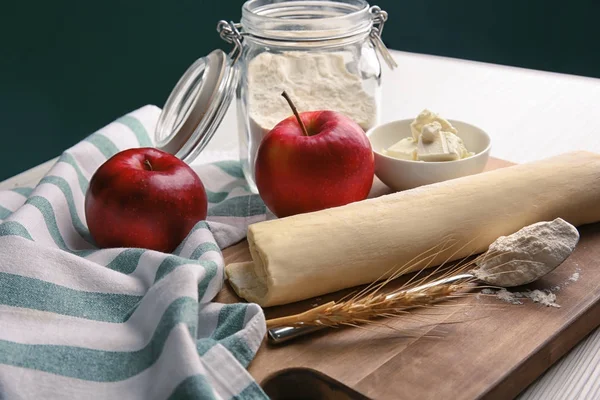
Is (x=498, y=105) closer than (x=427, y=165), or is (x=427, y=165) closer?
(x=427, y=165)

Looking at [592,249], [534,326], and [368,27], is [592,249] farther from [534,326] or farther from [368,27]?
[368,27]

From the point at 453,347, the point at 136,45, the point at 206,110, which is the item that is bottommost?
the point at 136,45

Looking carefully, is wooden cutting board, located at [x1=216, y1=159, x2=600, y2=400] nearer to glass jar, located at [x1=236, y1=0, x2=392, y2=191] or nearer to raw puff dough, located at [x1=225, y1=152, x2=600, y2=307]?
raw puff dough, located at [x1=225, y1=152, x2=600, y2=307]

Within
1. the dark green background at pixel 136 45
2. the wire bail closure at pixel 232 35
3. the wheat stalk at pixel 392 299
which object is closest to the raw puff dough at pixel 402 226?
the wheat stalk at pixel 392 299

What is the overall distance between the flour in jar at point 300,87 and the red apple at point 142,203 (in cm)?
20

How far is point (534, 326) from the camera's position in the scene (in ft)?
2.62

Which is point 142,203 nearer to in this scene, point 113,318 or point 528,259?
point 113,318

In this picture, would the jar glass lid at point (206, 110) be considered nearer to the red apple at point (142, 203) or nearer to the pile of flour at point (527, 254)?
the red apple at point (142, 203)

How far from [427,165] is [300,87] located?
0.23 metres

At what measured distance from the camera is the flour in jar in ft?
3.71

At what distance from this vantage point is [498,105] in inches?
60.1

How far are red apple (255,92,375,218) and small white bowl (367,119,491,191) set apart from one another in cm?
6

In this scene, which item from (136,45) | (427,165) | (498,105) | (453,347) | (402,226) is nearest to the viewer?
(453,347)

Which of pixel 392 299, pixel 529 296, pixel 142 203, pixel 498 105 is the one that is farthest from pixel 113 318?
pixel 498 105
